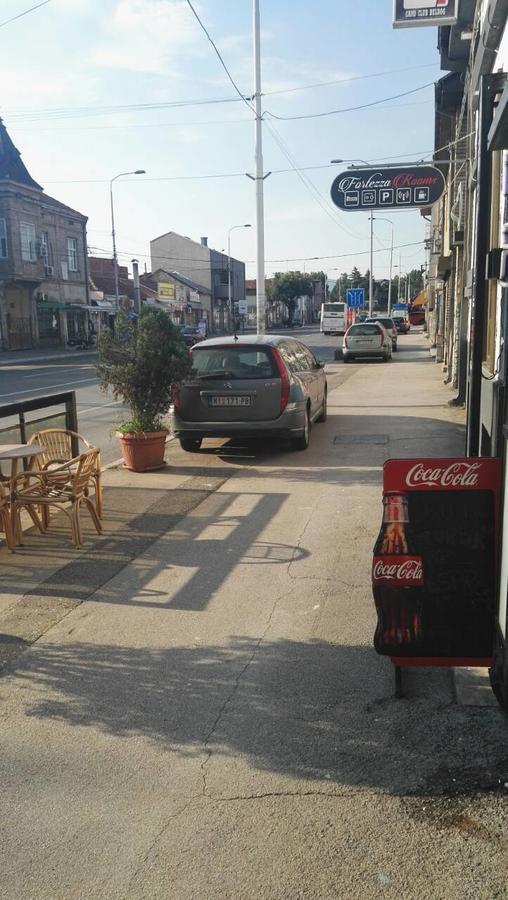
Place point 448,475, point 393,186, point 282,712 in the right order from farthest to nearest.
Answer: point 393,186 < point 282,712 < point 448,475

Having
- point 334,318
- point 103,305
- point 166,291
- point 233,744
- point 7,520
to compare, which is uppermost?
point 166,291

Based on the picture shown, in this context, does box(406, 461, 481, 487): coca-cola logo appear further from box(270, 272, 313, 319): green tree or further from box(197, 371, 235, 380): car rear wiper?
box(270, 272, 313, 319): green tree

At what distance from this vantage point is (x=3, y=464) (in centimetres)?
680

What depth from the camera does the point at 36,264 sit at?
46438mm

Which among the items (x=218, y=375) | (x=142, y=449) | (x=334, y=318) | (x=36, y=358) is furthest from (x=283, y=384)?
(x=334, y=318)

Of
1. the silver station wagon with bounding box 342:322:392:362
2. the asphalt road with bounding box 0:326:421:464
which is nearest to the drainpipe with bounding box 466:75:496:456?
the asphalt road with bounding box 0:326:421:464

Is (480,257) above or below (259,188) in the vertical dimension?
below

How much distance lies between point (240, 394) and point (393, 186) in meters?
7.42

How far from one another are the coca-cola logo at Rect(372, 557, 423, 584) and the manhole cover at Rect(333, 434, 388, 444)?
7.52m

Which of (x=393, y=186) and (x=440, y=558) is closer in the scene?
(x=440, y=558)

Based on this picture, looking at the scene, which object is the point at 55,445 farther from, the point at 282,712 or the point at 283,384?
the point at 282,712

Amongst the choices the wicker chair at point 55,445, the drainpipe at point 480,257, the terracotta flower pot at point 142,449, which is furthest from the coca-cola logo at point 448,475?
the terracotta flower pot at point 142,449

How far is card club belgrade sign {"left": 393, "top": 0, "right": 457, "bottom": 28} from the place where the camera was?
1228cm

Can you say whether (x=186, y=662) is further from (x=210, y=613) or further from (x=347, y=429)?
(x=347, y=429)
